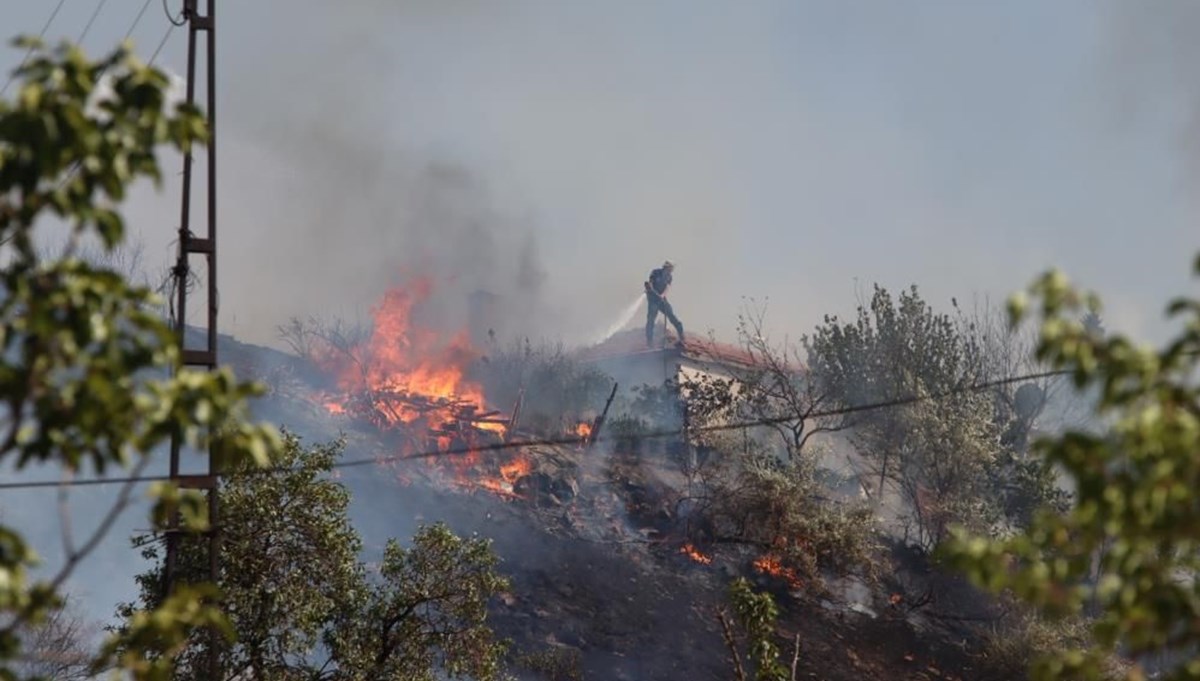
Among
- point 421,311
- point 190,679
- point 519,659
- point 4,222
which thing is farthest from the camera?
point 421,311

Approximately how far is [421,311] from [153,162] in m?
49.4

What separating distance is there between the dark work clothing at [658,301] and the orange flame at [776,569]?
53.5ft

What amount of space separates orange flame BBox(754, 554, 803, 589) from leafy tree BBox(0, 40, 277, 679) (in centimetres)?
3481

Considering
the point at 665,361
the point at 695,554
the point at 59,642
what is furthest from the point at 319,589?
the point at 665,361

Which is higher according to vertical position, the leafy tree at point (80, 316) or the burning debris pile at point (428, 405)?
the burning debris pile at point (428, 405)

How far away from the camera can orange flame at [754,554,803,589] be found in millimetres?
38812

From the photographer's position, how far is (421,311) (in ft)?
178

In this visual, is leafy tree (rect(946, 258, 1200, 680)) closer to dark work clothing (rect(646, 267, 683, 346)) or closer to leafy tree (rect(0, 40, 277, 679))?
leafy tree (rect(0, 40, 277, 679))

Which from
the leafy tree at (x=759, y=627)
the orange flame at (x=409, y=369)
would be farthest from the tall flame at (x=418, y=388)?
the leafy tree at (x=759, y=627)

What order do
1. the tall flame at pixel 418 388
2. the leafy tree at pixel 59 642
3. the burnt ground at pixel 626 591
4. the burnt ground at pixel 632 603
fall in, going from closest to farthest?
the leafy tree at pixel 59 642
the burnt ground at pixel 632 603
the burnt ground at pixel 626 591
the tall flame at pixel 418 388

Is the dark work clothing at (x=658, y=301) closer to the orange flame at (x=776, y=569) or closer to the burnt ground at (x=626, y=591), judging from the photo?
the burnt ground at (x=626, y=591)

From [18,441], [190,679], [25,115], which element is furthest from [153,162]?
[190,679]

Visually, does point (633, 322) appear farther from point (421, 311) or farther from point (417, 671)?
point (417, 671)

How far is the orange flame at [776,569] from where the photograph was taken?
38.8 meters
